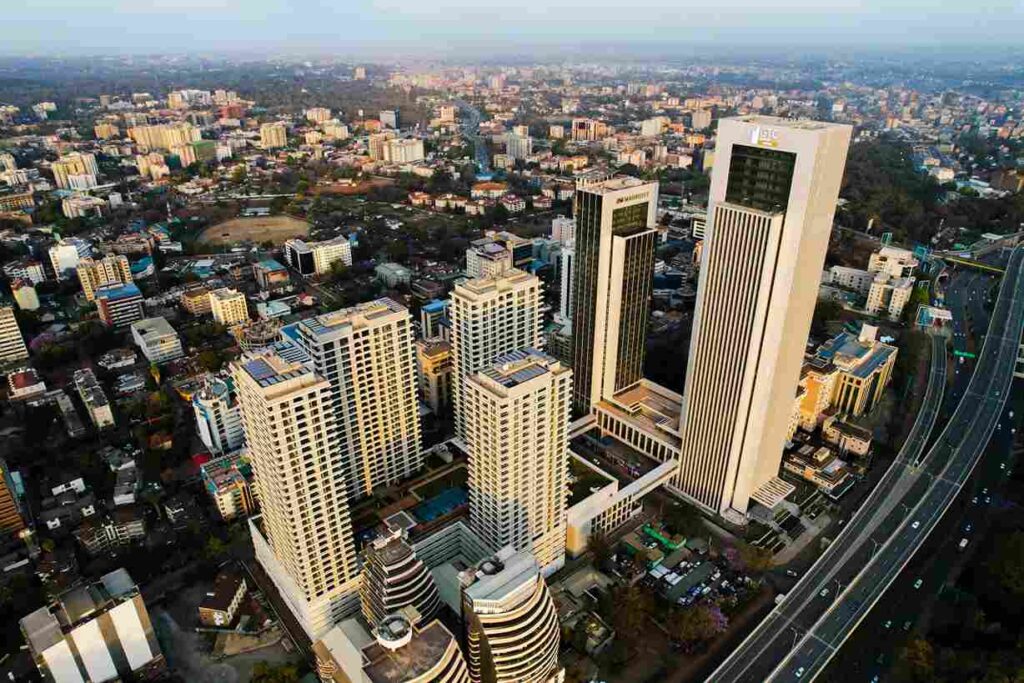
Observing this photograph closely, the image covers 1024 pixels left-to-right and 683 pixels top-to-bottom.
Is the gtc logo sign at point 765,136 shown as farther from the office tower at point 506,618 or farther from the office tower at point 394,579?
the office tower at point 394,579

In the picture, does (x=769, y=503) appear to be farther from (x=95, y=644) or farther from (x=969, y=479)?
(x=95, y=644)

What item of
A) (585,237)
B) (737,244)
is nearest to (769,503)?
(737,244)

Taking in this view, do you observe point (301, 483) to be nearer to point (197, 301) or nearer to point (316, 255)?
point (197, 301)

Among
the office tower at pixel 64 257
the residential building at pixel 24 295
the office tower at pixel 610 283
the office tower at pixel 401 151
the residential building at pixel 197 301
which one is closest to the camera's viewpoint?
the office tower at pixel 610 283

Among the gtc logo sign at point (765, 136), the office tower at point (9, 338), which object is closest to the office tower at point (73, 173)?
the office tower at point (9, 338)

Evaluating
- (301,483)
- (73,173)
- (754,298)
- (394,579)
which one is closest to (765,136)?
(754,298)

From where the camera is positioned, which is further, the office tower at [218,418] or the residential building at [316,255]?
the residential building at [316,255]
